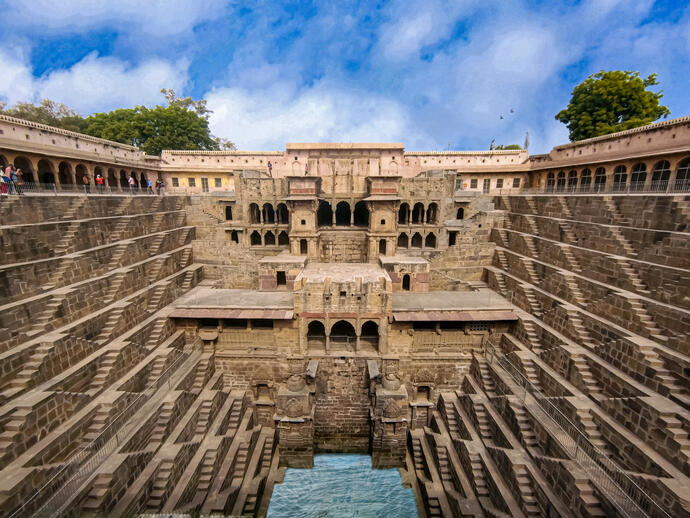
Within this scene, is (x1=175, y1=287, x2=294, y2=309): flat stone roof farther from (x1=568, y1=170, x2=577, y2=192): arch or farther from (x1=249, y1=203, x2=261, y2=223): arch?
(x1=568, y1=170, x2=577, y2=192): arch

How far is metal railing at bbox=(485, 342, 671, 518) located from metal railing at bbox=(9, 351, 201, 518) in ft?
50.0

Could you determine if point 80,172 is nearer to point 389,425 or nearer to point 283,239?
point 283,239

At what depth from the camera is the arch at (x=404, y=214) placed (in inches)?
982

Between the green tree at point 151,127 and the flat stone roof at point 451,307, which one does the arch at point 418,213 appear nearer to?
the flat stone roof at point 451,307

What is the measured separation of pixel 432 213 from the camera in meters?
25.5

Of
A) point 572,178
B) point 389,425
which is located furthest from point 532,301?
point 572,178

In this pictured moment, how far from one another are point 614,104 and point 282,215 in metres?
36.3

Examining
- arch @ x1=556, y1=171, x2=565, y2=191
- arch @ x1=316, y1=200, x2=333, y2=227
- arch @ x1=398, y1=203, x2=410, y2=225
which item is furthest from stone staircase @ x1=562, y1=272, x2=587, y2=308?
arch @ x1=556, y1=171, x2=565, y2=191

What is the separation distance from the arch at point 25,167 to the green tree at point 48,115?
796 inches

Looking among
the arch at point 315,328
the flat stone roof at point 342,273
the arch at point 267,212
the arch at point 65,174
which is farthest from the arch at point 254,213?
the arch at point 65,174

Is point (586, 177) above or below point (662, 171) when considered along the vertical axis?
above

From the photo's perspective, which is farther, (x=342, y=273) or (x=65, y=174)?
(x=65, y=174)

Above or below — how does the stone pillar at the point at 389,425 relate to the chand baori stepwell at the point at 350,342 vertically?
below

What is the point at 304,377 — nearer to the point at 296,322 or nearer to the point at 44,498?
the point at 296,322
